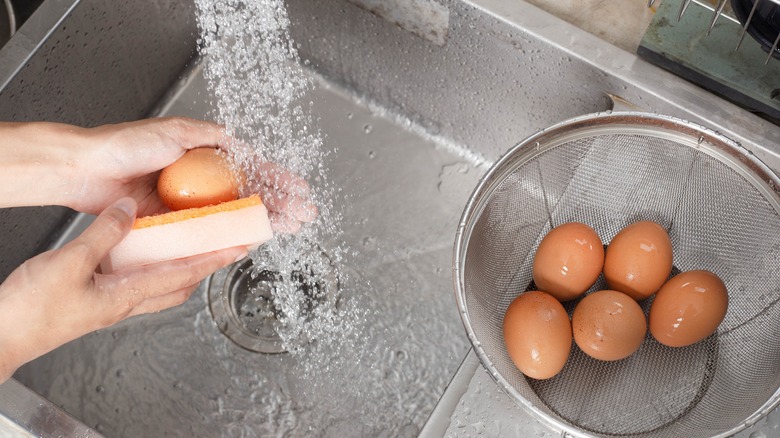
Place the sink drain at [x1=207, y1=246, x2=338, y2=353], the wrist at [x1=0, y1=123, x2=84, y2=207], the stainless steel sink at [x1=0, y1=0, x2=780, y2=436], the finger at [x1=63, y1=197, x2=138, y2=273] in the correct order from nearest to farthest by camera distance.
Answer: the finger at [x1=63, y1=197, x2=138, y2=273] < the wrist at [x1=0, y1=123, x2=84, y2=207] < the stainless steel sink at [x1=0, y1=0, x2=780, y2=436] < the sink drain at [x1=207, y1=246, x2=338, y2=353]

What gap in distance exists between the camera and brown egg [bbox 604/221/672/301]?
96 centimetres

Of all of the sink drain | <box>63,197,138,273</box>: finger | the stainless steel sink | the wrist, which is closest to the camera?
<box>63,197,138,273</box>: finger

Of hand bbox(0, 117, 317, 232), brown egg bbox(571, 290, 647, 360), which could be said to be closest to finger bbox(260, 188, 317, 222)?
hand bbox(0, 117, 317, 232)

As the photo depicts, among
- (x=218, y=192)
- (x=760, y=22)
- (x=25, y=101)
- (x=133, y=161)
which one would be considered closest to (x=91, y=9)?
(x=25, y=101)

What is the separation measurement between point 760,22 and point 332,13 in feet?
2.20

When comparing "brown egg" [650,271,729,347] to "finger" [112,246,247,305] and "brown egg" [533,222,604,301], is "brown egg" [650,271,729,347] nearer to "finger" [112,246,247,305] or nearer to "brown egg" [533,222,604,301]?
"brown egg" [533,222,604,301]

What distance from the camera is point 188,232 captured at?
101 centimetres

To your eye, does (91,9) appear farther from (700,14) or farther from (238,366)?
(700,14)

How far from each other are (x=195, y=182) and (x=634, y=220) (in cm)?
60

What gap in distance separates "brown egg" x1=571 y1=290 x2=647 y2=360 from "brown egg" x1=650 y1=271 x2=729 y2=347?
0.09ft

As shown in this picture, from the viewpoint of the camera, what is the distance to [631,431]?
917 millimetres

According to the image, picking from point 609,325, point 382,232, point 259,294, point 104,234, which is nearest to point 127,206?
point 104,234

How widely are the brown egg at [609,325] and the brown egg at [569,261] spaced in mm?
31

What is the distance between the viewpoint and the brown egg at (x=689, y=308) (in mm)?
915
